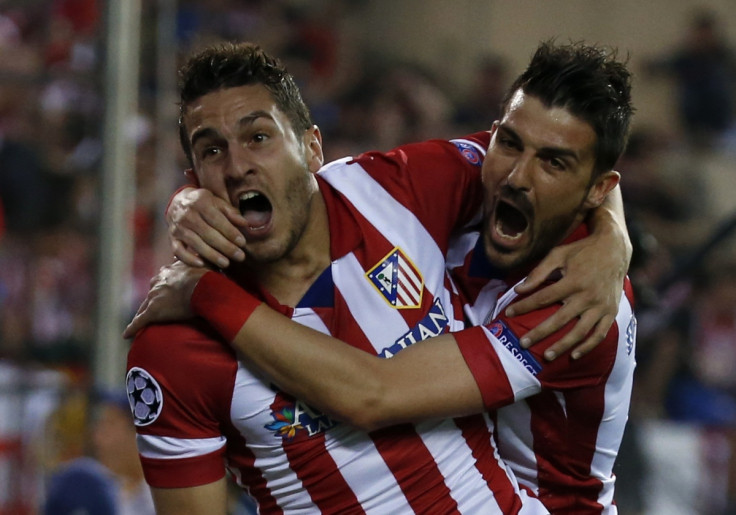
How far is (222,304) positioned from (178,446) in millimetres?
331

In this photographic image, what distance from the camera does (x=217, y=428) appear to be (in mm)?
2340

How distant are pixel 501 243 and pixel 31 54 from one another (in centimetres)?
519

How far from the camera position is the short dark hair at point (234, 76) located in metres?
2.39

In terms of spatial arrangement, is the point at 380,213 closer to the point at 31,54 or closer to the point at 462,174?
the point at 462,174

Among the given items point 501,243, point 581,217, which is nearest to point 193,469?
point 501,243

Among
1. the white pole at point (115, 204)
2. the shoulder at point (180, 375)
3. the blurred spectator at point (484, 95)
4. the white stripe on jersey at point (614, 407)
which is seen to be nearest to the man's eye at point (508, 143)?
the white stripe on jersey at point (614, 407)

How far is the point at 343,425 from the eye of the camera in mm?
2338

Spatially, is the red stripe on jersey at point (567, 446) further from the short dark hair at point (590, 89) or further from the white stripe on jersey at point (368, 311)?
the short dark hair at point (590, 89)

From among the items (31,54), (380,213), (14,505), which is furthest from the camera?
(31,54)

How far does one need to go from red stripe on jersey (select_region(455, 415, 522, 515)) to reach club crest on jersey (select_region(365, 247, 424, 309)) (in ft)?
0.95

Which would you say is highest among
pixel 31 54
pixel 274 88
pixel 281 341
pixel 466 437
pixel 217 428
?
pixel 31 54

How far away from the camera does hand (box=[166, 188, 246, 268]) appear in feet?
7.29

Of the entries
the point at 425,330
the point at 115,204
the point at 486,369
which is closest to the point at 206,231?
the point at 425,330

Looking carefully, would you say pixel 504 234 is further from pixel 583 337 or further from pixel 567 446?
pixel 567 446
